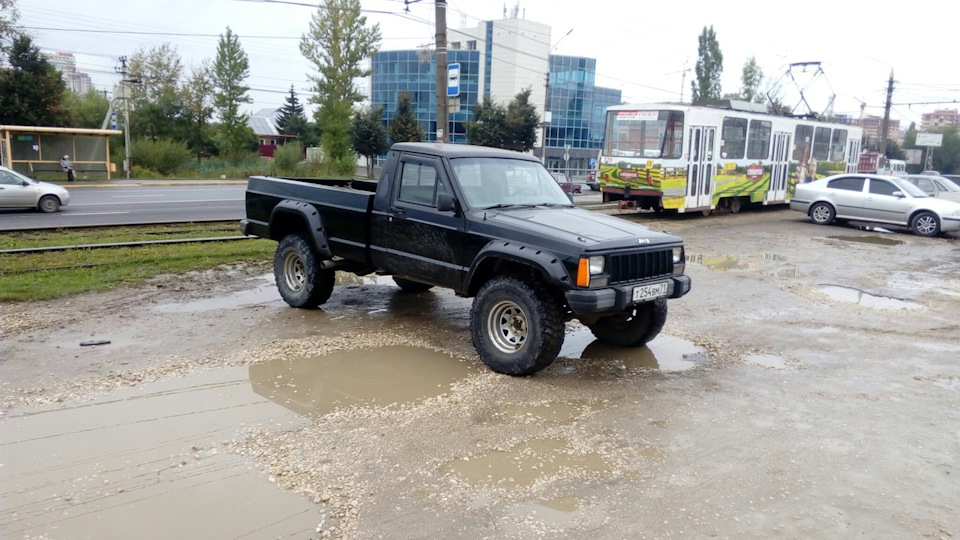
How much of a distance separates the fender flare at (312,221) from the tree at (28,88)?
40671 mm

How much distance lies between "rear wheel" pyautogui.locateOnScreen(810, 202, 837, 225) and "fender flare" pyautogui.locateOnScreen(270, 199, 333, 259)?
1657 cm

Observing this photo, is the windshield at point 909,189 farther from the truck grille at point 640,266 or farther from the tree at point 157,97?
the tree at point 157,97

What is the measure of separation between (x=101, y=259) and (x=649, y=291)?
883 cm

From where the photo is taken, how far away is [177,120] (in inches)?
2196

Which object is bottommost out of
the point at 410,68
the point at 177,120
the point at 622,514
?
the point at 622,514

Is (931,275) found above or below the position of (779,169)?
below

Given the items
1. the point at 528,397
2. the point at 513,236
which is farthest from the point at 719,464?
the point at 513,236

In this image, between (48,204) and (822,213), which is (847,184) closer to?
(822,213)

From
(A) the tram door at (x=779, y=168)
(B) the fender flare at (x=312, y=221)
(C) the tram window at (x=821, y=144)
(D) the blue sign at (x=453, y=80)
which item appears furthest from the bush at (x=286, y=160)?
(B) the fender flare at (x=312, y=221)

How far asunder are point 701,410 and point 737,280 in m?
6.43

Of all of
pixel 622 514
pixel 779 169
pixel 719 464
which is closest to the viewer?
pixel 622 514

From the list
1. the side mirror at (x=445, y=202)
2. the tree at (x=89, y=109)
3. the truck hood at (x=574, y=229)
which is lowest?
the truck hood at (x=574, y=229)

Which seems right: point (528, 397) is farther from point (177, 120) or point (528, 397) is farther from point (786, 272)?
point (177, 120)

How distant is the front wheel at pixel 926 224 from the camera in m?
18.2
